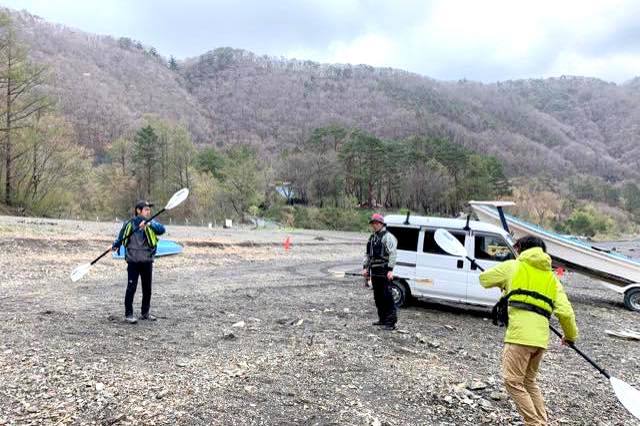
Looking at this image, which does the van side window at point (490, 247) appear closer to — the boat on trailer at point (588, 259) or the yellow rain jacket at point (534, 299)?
the boat on trailer at point (588, 259)

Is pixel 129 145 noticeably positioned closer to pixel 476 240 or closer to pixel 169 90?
pixel 476 240

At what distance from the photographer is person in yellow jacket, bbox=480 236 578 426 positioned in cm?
451

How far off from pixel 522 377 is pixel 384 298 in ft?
13.1

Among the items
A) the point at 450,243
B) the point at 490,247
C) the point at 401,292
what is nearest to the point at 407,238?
the point at 401,292

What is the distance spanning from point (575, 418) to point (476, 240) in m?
5.10

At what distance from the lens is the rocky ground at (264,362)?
195 inches

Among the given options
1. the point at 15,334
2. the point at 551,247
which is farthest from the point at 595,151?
the point at 15,334

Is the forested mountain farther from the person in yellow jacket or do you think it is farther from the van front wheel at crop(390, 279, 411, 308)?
the person in yellow jacket

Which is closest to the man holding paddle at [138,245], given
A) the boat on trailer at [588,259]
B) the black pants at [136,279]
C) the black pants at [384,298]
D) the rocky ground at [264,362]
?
the black pants at [136,279]

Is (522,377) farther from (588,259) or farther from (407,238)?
(588,259)

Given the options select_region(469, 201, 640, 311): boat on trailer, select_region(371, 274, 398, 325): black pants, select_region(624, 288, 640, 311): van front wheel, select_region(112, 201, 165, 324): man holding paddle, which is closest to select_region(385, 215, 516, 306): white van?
select_region(371, 274, 398, 325): black pants

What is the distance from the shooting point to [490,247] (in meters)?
10.3

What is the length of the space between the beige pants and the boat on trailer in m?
9.11

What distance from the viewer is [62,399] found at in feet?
16.0
